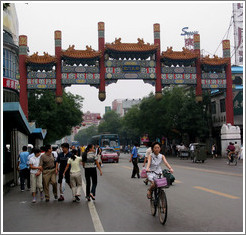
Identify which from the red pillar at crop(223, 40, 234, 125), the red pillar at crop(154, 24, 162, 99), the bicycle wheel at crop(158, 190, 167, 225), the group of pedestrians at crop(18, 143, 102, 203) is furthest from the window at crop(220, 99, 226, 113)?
the bicycle wheel at crop(158, 190, 167, 225)

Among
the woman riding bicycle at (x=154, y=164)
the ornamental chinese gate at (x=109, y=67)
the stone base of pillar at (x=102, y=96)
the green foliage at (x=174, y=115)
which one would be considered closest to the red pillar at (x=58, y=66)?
the ornamental chinese gate at (x=109, y=67)

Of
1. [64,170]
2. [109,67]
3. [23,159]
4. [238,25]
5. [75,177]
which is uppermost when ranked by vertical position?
[238,25]

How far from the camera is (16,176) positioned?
57.1ft

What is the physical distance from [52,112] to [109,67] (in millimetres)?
10575

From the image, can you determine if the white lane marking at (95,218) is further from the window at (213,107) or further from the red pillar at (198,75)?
the window at (213,107)

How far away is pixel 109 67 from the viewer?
3638cm

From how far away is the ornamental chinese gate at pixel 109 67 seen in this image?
35469 mm

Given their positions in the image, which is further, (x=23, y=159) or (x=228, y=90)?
(x=228, y=90)

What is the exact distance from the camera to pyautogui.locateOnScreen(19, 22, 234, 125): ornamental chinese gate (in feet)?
116

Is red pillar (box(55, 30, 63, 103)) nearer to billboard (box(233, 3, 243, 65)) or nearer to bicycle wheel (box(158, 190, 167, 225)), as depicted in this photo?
billboard (box(233, 3, 243, 65))

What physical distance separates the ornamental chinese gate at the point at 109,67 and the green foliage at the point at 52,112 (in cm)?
698

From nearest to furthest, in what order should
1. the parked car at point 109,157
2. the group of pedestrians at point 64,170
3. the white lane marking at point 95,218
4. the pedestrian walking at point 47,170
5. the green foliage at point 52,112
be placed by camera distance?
the white lane marking at point 95,218 → the group of pedestrians at point 64,170 → the pedestrian walking at point 47,170 → the parked car at point 109,157 → the green foliage at point 52,112

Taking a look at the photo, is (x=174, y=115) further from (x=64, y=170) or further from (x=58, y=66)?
(x=64, y=170)

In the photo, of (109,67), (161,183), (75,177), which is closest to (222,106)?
(109,67)
